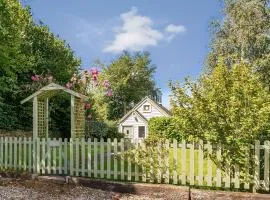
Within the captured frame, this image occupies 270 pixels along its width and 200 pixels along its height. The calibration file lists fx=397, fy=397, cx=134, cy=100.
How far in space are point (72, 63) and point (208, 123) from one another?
21.2 meters

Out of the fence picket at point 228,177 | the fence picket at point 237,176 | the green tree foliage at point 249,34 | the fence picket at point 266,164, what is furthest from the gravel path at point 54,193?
the green tree foliage at point 249,34

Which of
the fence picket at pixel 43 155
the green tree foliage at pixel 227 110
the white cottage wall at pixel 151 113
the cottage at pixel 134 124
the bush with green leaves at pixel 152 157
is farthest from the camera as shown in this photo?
the white cottage wall at pixel 151 113

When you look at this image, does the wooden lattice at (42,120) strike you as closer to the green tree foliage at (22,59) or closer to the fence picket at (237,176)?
the green tree foliage at (22,59)

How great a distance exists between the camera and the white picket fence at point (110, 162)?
898 centimetres

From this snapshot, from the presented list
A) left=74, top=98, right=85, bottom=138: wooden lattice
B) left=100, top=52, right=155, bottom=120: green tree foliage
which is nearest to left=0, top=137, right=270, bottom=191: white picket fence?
left=74, top=98, right=85, bottom=138: wooden lattice

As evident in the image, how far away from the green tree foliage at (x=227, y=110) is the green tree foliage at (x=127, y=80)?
49.8 m

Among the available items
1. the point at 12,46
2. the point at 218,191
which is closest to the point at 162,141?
the point at 218,191

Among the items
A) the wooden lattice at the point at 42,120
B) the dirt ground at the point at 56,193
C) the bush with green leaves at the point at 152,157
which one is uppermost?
the wooden lattice at the point at 42,120

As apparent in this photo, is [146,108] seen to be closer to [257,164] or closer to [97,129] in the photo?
[97,129]

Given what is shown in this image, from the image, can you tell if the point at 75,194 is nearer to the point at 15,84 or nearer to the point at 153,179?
the point at 153,179

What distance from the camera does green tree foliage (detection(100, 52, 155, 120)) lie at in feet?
200

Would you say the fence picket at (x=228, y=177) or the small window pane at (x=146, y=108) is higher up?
the small window pane at (x=146, y=108)

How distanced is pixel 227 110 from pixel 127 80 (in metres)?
55.8

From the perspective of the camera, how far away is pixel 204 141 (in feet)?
30.6
